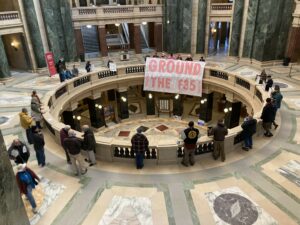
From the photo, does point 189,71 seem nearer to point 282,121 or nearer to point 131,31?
point 282,121

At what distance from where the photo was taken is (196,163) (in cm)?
772

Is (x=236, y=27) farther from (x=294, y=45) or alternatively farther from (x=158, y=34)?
(x=158, y=34)

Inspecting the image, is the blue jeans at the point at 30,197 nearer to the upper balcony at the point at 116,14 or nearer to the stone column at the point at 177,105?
the stone column at the point at 177,105

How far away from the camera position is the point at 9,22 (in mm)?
16953

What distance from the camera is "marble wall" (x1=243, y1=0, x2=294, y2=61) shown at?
17.1 metres

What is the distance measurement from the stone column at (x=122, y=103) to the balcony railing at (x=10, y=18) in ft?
26.7

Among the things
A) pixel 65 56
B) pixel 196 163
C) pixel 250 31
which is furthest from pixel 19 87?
pixel 250 31

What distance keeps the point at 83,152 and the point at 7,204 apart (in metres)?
4.01

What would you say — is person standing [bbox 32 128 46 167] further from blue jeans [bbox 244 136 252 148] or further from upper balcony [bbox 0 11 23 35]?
upper balcony [bbox 0 11 23 35]

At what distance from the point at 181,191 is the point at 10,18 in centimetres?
1650

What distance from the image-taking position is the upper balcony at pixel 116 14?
20.9 m

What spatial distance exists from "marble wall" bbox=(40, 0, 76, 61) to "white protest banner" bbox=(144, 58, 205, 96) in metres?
7.82

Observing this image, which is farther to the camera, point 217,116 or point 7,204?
point 217,116

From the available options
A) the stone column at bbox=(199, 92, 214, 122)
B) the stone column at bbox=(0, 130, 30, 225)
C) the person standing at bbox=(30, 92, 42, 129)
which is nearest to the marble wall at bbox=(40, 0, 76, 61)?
the stone column at bbox=(199, 92, 214, 122)
